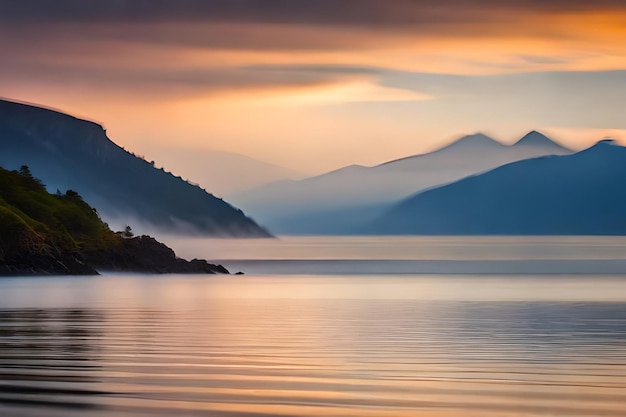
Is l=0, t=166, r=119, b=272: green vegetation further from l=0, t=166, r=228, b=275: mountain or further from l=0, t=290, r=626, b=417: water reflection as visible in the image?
l=0, t=290, r=626, b=417: water reflection

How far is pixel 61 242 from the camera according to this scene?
5881 inches

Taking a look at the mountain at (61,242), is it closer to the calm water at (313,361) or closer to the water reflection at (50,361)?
the calm water at (313,361)

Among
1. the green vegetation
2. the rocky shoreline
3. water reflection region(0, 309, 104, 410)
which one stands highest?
the green vegetation

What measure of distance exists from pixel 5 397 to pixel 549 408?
31.2 ft

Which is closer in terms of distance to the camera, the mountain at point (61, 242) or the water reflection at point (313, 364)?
the water reflection at point (313, 364)

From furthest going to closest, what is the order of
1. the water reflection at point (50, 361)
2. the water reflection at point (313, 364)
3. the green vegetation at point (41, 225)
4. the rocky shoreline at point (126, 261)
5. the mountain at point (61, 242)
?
the rocky shoreline at point (126, 261), the green vegetation at point (41, 225), the mountain at point (61, 242), the water reflection at point (50, 361), the water reflection at point (313, 364)

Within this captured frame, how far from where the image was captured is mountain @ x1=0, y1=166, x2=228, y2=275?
136625 millimetres

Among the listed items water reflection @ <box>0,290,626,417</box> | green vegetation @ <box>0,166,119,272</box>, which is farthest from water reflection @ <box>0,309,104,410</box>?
green vegetation @ <box>0,166,119,272</box>

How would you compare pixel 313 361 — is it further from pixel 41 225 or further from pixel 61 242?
pixel 41 225

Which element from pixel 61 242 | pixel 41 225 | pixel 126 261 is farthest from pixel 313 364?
pixel 41 225

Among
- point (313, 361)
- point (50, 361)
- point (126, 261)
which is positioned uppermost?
point (126, 261)

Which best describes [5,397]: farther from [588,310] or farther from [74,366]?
[588,310]

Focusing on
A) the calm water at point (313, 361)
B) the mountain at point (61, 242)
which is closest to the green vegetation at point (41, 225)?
the mountain at point (61, 242)

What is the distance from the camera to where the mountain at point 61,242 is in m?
137
